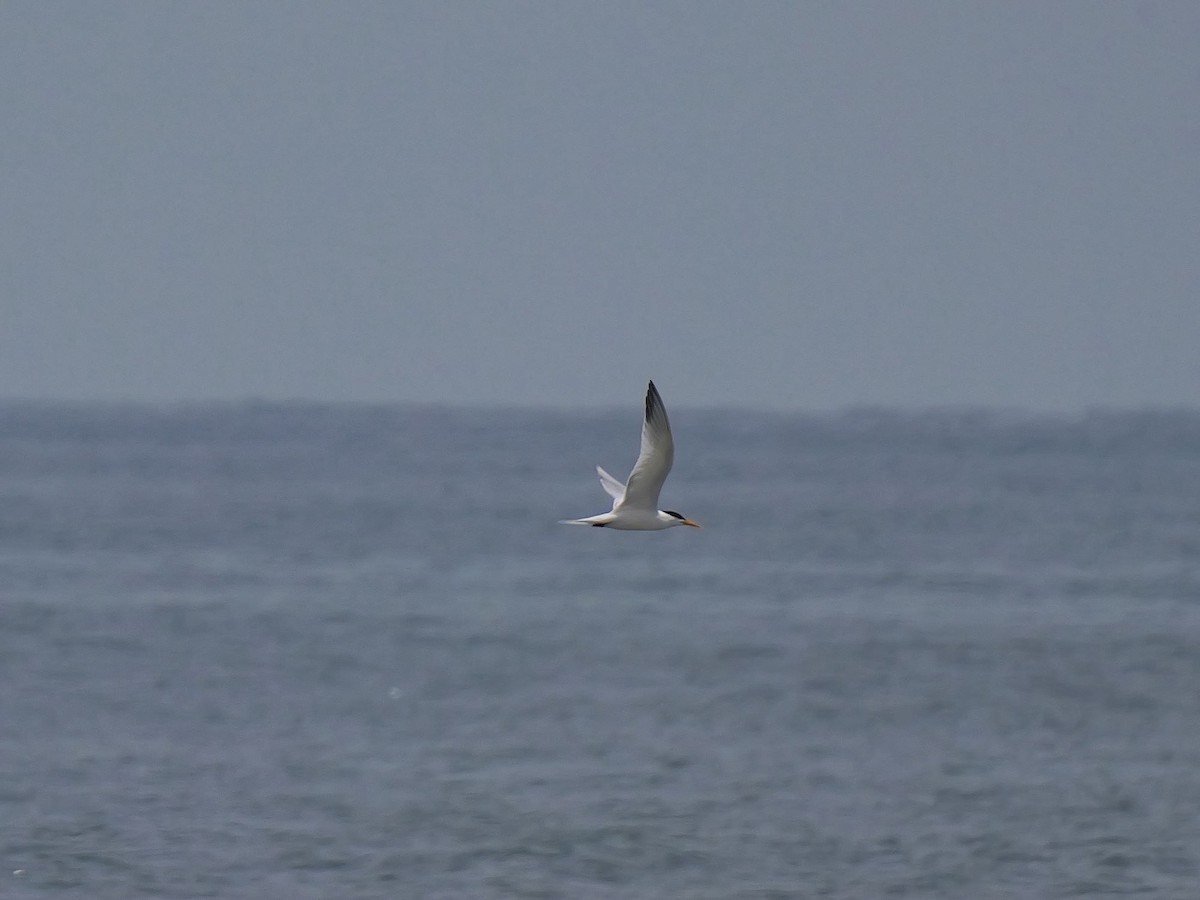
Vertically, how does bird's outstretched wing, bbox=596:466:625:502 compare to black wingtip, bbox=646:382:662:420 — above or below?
below

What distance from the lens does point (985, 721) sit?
91.7 feet

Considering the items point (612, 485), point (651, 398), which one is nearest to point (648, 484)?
point (651, 398)

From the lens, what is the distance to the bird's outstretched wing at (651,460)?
16.7 m

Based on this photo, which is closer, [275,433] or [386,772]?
[386,772]

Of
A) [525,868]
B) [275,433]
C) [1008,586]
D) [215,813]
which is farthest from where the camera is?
[275,433]

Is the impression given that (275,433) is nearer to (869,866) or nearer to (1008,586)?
(1008,586)

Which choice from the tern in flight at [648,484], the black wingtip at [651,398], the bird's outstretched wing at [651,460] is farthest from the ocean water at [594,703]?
the black wingtip at [651,398]

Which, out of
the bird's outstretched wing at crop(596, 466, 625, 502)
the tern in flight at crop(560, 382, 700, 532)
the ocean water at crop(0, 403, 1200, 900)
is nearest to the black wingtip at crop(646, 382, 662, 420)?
the tern in flight at crop(560, 382, 700, 532)

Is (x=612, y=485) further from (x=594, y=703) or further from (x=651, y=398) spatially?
(x=594, y=703)

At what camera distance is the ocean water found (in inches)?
840

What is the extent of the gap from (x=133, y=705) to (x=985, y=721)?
34.7 feet

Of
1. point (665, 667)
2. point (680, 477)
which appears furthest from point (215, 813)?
point (680, 477)

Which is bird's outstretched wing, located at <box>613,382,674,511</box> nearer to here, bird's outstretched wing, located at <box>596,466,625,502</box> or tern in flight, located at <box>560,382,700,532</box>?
tern in flight, located at <box>560,382,700,532</box>

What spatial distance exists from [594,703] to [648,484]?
11.9 m
